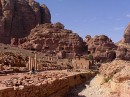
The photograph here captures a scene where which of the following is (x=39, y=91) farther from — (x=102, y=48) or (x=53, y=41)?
(x=102, y=48)

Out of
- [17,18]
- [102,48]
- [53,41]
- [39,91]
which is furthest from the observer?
[17,18]

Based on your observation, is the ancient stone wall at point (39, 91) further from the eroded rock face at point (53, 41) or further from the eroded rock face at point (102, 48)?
the eroded rock face at point (102, 48)

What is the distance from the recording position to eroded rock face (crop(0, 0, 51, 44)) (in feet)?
346

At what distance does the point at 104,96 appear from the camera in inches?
666

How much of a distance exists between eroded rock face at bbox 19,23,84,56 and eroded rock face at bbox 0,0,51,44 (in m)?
14.0

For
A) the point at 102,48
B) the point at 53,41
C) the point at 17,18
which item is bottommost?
the point at 102,48

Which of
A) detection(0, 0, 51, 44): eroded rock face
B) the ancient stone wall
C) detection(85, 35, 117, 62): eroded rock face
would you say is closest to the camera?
the ancient stone wall

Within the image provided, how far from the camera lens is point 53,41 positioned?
306ft

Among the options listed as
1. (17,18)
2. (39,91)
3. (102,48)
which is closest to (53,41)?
(102,48)

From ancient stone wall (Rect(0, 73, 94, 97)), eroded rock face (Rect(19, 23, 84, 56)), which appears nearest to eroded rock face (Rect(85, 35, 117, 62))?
eroded rock face (Rect(19, 23, 84, 56))

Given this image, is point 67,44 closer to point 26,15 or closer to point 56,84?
point 26,15

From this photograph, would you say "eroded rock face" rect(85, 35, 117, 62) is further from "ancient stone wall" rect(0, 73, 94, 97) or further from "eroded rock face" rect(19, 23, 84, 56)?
"ancient stone wall" rect(0, 73, 94, 97)

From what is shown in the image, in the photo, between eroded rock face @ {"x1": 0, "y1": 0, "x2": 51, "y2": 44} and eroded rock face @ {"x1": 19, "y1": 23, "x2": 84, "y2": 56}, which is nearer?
eroded rock face @ {"x1": 19, "y1": 23, "x2": 84, "y2": 56}

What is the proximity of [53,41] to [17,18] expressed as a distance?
2488 cm
